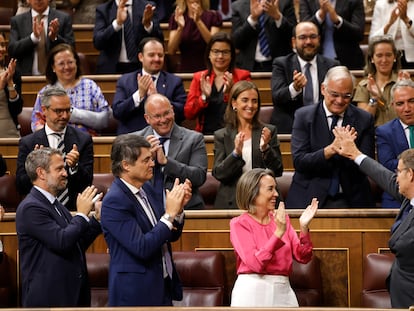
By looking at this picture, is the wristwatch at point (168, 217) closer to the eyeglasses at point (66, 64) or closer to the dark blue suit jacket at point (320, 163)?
the dark blue suit jacket at point (320, 163)

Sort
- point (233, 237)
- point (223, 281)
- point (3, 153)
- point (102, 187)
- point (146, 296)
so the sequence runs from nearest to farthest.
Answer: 1. point (146, 296)
2. point (233, 237)
3. point (223, 281)
4. point (102, 187)
5. point (3, 153)

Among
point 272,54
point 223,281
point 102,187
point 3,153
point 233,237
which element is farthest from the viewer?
point 272,54

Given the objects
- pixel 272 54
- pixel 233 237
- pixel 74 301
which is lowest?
pixel 74 301

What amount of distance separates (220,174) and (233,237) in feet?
2.32

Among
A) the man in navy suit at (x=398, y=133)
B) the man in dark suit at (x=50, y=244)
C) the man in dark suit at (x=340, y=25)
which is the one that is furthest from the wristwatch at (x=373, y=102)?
the man in dark suit at (x=50, y=244)

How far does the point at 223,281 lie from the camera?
400 centimetres

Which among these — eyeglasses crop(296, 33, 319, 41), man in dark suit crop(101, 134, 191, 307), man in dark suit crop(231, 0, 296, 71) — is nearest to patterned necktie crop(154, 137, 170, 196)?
man in dark suit crop(101, 134, 191, 307)

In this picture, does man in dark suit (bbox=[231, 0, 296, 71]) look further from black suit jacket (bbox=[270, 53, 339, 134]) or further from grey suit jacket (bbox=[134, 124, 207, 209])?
grey suit jacket (bbox=[134, 124, 207, 209])

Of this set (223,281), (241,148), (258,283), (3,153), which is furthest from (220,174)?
(3,153)

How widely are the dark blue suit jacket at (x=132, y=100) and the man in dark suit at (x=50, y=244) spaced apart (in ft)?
4.42

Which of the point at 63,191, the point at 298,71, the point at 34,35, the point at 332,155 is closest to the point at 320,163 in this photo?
the point at 332,155

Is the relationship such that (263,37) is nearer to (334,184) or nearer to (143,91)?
(143,91)

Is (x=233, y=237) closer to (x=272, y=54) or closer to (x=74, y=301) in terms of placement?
(x=74, y=301)

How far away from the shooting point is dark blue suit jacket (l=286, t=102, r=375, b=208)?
14.0 ft
